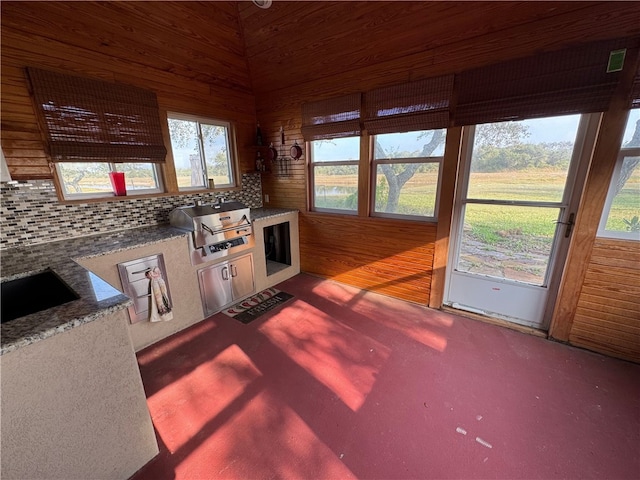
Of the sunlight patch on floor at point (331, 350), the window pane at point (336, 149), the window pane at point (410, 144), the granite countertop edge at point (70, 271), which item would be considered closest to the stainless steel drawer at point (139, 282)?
the granite countertop edge at point (70, 271)

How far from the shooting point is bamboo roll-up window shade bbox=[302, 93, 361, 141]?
2.76 meters

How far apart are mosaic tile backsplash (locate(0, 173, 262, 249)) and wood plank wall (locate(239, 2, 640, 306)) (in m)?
1.61

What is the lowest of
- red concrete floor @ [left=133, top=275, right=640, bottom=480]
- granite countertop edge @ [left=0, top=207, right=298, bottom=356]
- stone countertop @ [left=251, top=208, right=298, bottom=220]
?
red concrete floor @ [left=133, top=275, right=640, bottom=480]

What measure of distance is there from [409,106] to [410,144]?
0.35 m

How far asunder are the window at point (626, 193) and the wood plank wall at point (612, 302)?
9 cm

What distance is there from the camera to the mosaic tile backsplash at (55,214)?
1.94 meters

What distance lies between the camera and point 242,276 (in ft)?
9.80

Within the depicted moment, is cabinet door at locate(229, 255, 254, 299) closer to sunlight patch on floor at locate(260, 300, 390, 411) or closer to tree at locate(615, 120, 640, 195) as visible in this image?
sunlight patch on floor at locate(260, 300, 390, 411)

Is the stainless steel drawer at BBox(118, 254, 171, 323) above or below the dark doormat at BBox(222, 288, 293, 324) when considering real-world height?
above

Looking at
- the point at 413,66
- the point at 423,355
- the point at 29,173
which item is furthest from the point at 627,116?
the point at 29,173

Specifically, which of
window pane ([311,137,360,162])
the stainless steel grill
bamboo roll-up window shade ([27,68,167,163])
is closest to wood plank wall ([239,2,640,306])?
window pane ([311,137,360,162])

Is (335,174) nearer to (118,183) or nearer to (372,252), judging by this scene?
(372,252)

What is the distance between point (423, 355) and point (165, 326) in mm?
2271

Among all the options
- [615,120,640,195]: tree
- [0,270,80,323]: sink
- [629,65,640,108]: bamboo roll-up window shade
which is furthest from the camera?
[615,120,640,195]: tree
